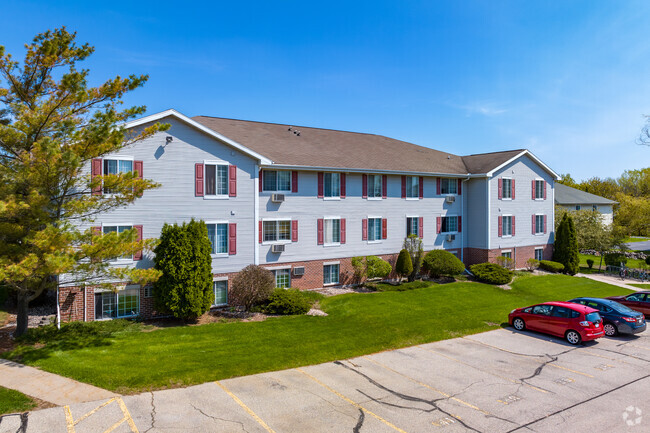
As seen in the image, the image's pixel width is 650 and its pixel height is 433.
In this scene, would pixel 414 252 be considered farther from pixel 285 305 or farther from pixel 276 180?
pixel 285 305

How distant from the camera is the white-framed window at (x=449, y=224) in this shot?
30516mm

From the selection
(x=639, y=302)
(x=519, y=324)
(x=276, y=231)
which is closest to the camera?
(x=519, y=324)

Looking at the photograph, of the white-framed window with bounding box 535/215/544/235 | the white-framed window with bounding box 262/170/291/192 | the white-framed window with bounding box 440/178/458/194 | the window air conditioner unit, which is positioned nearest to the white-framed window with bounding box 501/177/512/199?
the white-framed window with bounding box 440/178/458/194

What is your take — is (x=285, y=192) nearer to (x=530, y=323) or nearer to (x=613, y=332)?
(x=530, y=323)

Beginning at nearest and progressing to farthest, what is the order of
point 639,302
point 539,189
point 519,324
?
point 519,324, point 639,302, point 539,189

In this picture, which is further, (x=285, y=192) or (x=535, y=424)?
(x=285, y=192)

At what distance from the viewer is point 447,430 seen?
366 inches

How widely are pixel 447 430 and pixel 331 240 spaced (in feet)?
54.4

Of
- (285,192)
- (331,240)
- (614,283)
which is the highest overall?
(285,192)

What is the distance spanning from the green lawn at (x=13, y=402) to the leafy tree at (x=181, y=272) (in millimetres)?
7310

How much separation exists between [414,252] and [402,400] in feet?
57.0

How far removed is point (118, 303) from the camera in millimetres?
18578

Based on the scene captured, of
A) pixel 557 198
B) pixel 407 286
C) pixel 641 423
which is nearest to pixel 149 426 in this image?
pixel 641 423

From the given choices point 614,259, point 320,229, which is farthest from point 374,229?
point 614,259
